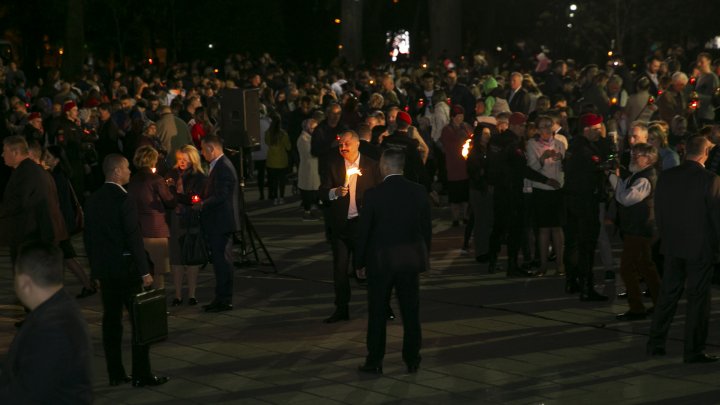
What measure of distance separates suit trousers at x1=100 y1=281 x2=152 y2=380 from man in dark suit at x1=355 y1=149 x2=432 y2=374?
5.71 feet

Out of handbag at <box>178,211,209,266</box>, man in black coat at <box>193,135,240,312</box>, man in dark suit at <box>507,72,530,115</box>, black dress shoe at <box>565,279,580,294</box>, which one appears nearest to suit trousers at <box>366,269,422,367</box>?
man in black coat at <box>193,135,240,312</box>

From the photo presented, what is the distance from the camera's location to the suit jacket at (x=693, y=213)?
36.9ft

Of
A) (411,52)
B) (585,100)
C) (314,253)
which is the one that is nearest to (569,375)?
(314,253)

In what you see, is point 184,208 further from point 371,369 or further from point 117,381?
point 371,369

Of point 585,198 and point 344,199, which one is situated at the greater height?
point 344,199

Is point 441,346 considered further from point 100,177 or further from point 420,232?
point 100,177

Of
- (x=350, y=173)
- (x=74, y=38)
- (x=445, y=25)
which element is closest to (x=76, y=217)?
(x=350, y=173)

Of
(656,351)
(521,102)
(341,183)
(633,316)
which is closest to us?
(656,351)

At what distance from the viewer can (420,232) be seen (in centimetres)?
1119

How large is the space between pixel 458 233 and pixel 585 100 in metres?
6.02

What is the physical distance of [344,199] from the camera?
13352mm

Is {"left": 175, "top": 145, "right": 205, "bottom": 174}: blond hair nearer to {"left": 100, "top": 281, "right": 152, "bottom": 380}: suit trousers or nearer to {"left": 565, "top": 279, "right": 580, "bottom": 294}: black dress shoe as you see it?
{"left": 100, "top": 281, "right": 152, "bottom": 380}: suit trousers

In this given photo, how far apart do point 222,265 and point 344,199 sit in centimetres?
160

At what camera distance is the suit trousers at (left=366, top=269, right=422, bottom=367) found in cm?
1115
